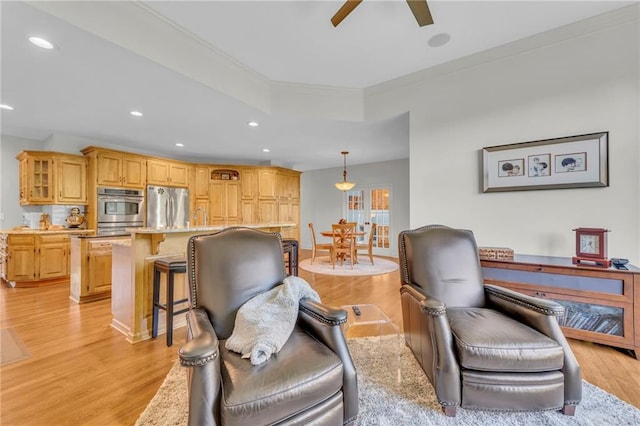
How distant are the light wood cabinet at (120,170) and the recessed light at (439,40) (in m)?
5.24

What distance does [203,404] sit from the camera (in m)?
1.03

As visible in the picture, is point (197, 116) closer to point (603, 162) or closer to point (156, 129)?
point (156, 129)

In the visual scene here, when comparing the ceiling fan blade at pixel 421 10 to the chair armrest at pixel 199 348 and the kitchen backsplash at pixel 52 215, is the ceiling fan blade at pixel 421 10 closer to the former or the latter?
the chair armrest at pixel 199 348

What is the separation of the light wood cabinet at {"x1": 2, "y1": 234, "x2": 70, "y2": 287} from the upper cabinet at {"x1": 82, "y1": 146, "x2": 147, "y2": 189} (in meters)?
1.14

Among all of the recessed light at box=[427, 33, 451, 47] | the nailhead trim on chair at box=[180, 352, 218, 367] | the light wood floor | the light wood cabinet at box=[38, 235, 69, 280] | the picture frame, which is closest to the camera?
the nailhead trim on chair at box=[180, 352, 218, 367]

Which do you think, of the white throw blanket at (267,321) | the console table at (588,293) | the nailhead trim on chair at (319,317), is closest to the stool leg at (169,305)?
the white throw blanket at (267,321)

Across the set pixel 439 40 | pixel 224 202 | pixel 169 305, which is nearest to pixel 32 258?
pixel 224 202

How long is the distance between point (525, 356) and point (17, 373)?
10.8ft

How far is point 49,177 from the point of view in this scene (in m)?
4.38

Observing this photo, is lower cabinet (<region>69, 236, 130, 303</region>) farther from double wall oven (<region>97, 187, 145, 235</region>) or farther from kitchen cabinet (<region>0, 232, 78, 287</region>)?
double wall oven (<region>97, 187, 145, 235</region>)

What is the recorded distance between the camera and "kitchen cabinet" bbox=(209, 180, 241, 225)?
20.5 ft

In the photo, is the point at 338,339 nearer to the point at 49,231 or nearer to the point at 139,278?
the point at 139,278

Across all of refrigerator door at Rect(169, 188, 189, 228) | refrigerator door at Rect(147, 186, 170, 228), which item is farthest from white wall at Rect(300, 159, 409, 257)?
refrigerator door at Rect(147, 186, 170, 228)

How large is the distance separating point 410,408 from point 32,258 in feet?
18.1
